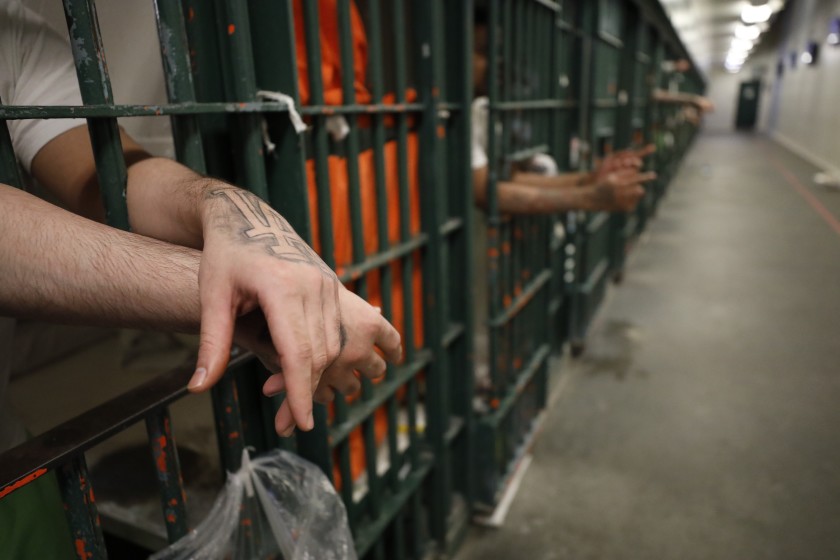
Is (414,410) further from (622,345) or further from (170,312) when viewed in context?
(622,345)

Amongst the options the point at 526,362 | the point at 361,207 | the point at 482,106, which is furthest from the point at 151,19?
the point at 526,362

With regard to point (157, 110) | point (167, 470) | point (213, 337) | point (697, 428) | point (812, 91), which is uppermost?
point (812, 91)

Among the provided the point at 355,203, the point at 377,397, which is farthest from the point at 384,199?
the point at 377,397

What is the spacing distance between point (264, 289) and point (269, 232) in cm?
11

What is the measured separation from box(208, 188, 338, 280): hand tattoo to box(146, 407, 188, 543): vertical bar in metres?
0.40

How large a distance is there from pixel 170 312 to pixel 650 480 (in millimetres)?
2393

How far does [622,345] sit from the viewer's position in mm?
3871

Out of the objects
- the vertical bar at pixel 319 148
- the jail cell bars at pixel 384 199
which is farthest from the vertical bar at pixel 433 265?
the vertical bar at pixel 319 148

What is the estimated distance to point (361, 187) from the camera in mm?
1523

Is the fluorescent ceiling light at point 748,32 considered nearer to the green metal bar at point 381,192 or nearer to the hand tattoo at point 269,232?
the green metal bar at point 381,192

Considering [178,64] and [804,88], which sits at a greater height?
[804,88]

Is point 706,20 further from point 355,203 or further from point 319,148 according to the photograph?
point 319,148

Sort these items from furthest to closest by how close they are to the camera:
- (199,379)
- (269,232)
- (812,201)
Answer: (812,201)
(269,232)
(199,379)

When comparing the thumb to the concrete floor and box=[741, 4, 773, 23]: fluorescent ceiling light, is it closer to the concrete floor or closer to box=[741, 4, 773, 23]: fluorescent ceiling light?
the concrete floor
